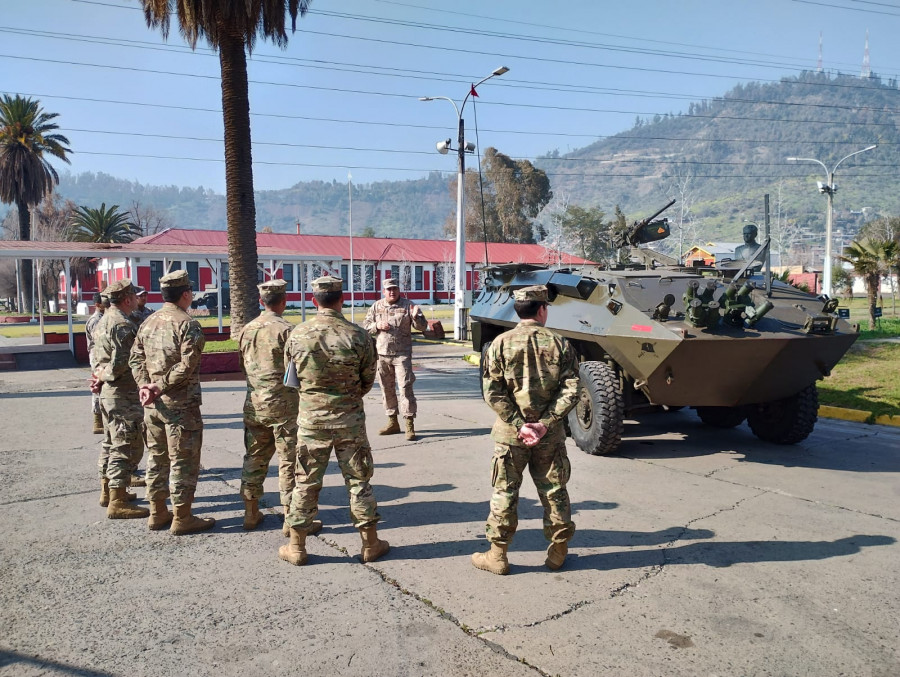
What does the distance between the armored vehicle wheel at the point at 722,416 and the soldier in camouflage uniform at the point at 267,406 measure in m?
5.28

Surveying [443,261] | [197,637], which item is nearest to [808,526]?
[197,637]

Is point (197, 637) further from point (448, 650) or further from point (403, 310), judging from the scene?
point (403, 310)

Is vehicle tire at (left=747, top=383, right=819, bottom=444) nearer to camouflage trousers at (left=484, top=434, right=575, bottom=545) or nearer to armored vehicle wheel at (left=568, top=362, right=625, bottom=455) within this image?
armored vehicle wheel at (left=568, top=362, right=625, bottom=455)

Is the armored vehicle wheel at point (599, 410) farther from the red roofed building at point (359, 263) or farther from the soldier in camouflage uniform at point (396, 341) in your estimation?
the red roofed building at point (359, 263)

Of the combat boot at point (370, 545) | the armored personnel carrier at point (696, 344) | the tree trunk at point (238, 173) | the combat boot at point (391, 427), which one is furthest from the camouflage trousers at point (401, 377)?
the tree trunk at point (238, 173)

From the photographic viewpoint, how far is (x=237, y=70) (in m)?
10.6

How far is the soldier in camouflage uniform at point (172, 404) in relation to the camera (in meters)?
4.67

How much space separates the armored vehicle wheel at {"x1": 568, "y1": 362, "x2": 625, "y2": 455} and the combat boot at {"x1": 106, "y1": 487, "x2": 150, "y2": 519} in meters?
3.88

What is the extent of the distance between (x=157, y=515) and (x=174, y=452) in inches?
20.9

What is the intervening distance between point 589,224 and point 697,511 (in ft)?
167

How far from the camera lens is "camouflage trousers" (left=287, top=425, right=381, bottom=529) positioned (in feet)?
13.5

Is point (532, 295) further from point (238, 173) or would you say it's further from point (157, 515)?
point (238, 173)

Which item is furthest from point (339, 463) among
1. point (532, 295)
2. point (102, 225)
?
point (102, 225)

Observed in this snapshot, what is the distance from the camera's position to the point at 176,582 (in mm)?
3967
